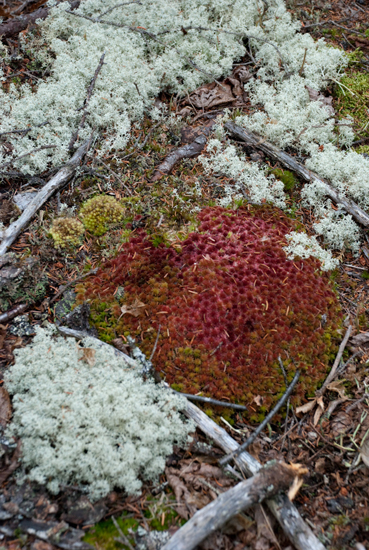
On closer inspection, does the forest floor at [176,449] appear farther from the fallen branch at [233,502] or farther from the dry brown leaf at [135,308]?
the dry brown leaf at [135,308]

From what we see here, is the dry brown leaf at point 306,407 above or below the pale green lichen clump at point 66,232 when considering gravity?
Answer: below

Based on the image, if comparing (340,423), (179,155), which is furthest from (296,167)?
(340,423)

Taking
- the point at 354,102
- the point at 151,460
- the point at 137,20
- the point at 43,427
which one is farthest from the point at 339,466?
the point at 137,20

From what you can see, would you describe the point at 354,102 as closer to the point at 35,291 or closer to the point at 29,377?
the point at 35,291

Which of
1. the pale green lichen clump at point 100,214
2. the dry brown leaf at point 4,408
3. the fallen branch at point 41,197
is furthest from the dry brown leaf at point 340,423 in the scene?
the fallen branch at point 41,197

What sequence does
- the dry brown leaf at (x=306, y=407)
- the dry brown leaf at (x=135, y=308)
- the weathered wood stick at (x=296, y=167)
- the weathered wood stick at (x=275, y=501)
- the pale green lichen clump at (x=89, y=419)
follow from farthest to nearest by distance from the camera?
1. the weathered wood stick at (x=296, y=167)
2. the dry brown leaf at (x=135, y=308)
3. the dry brown leaf at (x=306, y=407)
4. the pale green lichen clump at (x=89, y=419)
5. the weathered wood stick at (x=275, y=501)

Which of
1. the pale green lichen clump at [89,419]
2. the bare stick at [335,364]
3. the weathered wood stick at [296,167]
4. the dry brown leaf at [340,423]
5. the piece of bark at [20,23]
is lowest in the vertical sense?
the dry brown leaf at [340,423]

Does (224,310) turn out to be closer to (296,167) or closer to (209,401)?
(209,401)
